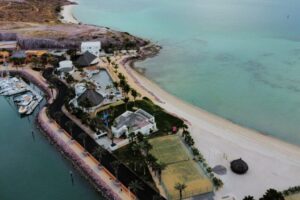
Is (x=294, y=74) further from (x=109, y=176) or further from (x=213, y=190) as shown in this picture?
(x=109, y=176)

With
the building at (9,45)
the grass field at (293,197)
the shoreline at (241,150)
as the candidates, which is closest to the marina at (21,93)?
the building at (9,45)

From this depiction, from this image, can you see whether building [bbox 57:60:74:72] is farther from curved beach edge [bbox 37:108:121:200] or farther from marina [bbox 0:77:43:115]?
curved beach edge [bbox 37:108:121:200]

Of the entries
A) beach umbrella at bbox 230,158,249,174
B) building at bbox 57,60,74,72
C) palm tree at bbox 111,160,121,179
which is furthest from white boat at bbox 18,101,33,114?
beach umbrella at bbox 230,158,249,174

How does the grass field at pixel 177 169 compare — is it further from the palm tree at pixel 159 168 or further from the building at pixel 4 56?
the building at pixel 4 56

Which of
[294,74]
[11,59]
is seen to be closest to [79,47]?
[11,59]

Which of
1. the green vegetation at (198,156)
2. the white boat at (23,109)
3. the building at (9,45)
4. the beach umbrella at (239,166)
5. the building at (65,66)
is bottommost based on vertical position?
the building at (9,45)

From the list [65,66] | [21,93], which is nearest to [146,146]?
[21,93]
